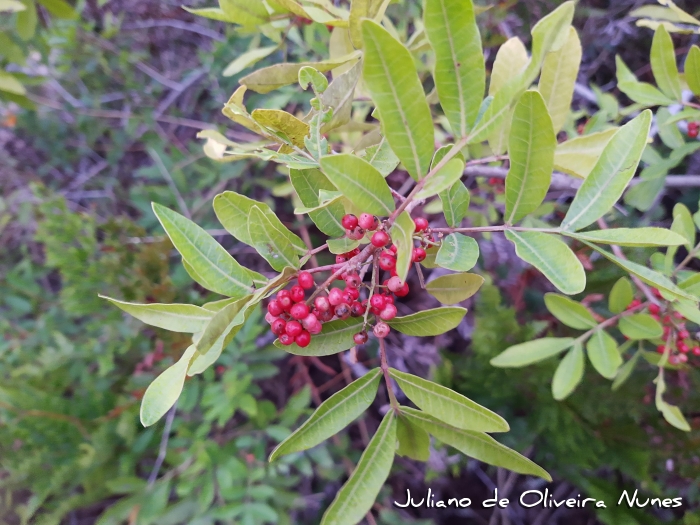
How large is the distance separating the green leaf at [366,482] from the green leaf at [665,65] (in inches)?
43.3

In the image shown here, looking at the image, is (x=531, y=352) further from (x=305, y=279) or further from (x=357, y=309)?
(x=305, y=279)

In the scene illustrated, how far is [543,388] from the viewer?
1703 mm

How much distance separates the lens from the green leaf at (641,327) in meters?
1.07

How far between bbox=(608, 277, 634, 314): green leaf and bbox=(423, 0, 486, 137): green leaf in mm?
839

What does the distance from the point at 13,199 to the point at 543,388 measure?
3002 millimetres

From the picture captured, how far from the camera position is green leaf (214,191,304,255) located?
732mm

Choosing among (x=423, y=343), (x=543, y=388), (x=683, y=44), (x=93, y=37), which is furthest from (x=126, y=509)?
(x=683, y=44)

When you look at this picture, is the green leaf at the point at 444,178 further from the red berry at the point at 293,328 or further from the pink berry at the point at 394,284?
the red berry at the point at 293,328

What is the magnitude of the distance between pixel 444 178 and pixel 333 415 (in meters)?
0.49

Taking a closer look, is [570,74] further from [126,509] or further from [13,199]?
[13,199]

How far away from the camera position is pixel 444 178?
0.54m

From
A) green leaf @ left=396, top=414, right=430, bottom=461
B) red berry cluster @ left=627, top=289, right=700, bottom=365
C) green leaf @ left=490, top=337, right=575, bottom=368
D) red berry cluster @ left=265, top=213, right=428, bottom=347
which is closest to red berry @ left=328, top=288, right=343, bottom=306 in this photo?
red berry cluster @ left=265, top=213, right=428, bottom=347

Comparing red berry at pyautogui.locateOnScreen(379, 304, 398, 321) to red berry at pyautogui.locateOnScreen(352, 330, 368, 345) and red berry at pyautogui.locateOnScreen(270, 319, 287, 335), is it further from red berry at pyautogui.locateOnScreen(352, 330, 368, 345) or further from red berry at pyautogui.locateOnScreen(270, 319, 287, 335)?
red berry at pyautogui.locateOnScreen(270, 319, 287, 335)

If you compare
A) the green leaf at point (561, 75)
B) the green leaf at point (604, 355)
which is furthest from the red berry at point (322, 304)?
the green leaf at point (604, 355)
